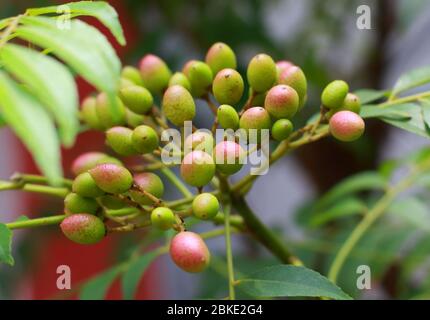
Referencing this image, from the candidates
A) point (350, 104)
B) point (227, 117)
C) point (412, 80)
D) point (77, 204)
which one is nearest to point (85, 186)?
point (77, 204)

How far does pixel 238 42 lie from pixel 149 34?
190mm

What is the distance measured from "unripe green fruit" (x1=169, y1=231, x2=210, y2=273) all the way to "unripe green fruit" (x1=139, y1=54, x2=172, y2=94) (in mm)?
199

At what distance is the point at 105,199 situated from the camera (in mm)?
487

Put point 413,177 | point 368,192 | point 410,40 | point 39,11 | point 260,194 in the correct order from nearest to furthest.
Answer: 1. point 39,11
2. point 413,177
3. point 368,192
4. point 410,40
5. point 260,194

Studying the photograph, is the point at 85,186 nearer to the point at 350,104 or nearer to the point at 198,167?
the point at 198,167

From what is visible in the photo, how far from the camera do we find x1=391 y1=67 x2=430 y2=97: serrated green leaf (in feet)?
1.97

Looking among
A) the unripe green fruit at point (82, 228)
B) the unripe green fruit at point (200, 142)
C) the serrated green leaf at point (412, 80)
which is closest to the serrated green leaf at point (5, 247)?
the unripe green fruit at point (82, 228)

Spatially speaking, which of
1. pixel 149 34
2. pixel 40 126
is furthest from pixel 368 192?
pixel 40 126

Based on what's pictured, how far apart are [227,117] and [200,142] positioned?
0.03 m

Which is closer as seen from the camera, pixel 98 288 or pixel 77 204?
pixel 77 204

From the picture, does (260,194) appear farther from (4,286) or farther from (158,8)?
(4,286)

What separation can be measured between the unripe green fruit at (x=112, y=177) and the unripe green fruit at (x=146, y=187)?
2 centimetres

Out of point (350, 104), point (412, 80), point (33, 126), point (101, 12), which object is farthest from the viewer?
point (412, 80)

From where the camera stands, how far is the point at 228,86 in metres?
0.50
